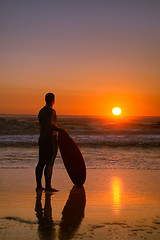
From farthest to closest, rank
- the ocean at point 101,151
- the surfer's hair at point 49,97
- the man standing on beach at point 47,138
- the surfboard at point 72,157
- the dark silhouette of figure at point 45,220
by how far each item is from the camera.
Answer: the ocean at point 101,151 < the surfboard at point 72,157 < the surfer's hair at point 49,97 < the man standing on beach at point 47,138 < the dark silhouette of figure at point 45,220

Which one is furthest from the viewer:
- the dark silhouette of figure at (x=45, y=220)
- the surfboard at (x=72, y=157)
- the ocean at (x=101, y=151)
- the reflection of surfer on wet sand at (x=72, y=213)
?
the ocean at (x=101, y=151)

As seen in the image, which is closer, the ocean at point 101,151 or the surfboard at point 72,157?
the surfboard at point 72,157

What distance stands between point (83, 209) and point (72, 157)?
5.98 ft

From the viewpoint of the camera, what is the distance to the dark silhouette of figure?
2965mm

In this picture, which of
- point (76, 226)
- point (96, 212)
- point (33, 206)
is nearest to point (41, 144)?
point (33, 206)

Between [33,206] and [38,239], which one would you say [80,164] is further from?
[38,239]

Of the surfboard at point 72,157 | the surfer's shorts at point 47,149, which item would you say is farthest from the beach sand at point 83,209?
the surfer's shorts at point 47,149

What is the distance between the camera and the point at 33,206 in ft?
13.5

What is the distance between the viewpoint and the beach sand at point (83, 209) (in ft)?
A: 10.1

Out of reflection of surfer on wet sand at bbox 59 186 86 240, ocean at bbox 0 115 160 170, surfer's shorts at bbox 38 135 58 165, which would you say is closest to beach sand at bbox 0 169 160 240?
reflection of surfer on wet sand at bbox 59 186 86 240

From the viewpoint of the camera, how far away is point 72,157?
576 cm

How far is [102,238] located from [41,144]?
262cm

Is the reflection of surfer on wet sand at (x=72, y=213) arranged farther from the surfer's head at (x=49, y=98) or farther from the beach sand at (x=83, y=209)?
the surfer's head at (x=49, y=98)

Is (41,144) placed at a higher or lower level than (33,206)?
higher
